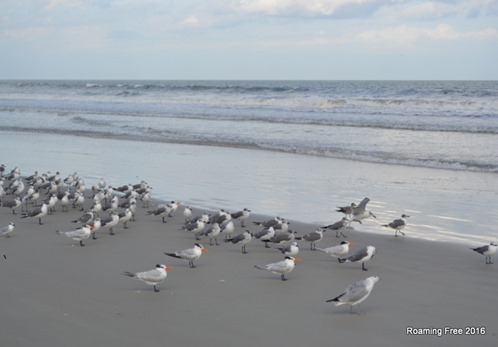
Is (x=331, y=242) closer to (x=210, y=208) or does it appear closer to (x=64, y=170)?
(x=210, y=208)

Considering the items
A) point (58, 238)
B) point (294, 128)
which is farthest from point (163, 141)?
point (58, 238)

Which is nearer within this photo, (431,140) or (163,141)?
(431,140)

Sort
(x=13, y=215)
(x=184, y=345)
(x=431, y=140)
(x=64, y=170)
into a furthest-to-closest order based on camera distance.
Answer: (x=431, y=140), (x=64, y=170), (x=13, y=215), (x=184, y=345)

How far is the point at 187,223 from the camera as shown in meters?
12.6

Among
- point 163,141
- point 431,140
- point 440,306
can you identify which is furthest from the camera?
point 163,141

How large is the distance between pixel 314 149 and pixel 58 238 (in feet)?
45.7

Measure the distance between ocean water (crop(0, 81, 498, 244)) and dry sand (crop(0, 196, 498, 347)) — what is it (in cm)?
225

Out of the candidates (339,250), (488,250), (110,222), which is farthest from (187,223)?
(488,250)

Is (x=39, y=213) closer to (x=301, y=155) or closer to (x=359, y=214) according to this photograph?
(x=359, y=214)

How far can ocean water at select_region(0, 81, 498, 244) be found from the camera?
14.6 m

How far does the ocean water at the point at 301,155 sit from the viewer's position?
48.0 feet

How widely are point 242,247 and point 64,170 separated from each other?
34.5 ft

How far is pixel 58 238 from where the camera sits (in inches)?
461

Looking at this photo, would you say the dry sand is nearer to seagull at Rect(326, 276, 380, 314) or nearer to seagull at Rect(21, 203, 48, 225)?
seagull at Rect(326, 276, 380, 314)
